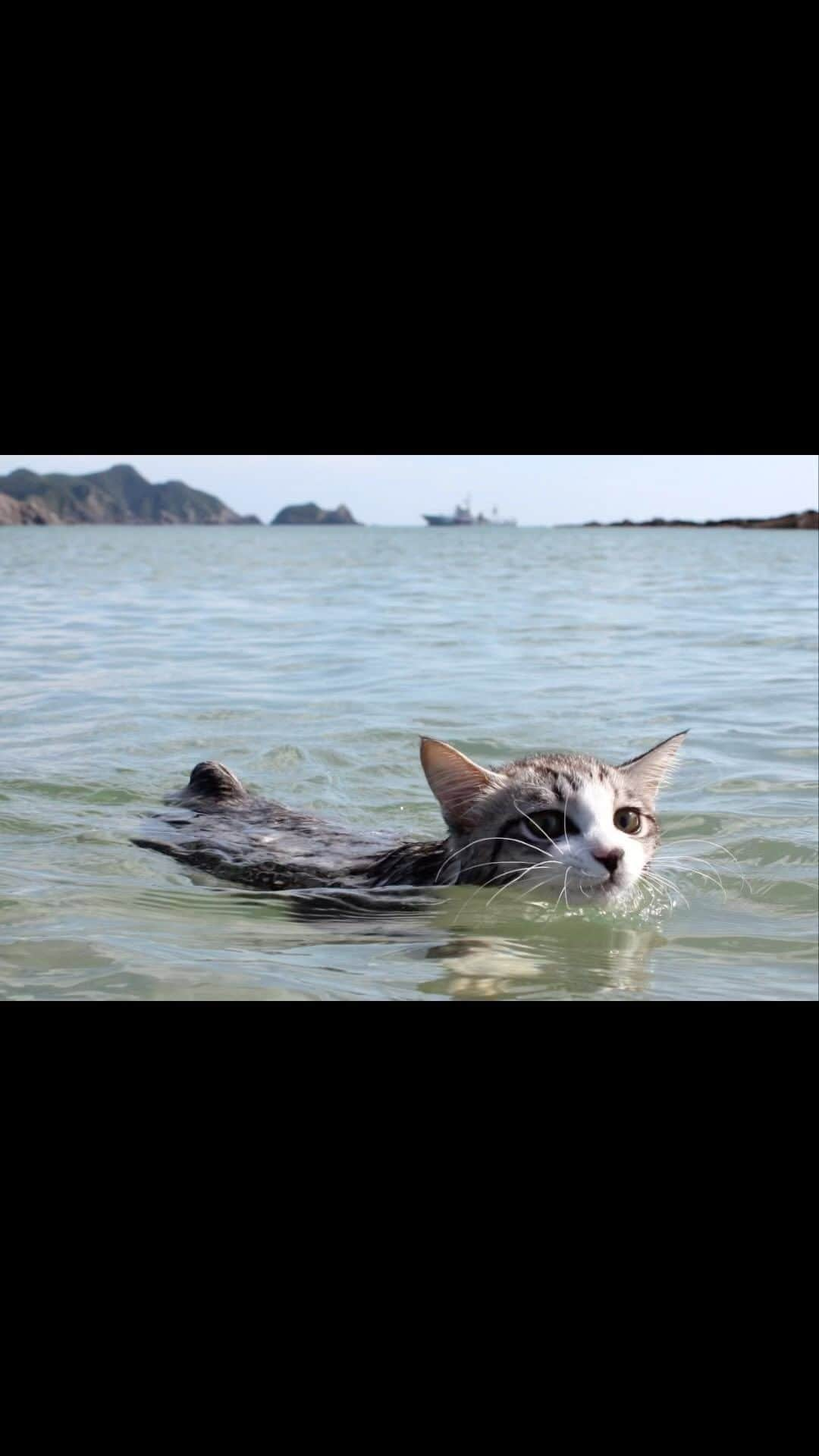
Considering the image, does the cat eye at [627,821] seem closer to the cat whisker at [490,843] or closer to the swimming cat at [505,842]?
the swimming cat at [505,842]

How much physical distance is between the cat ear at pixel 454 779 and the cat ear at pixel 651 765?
1.67 feet

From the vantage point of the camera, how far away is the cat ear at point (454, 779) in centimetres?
523

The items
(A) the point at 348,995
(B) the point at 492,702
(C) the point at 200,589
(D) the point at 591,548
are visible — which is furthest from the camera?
(D) the point at 591,548

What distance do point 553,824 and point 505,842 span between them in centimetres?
24

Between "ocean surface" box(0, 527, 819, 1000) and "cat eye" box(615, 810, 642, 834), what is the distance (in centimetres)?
22

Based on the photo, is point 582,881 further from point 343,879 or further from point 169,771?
point 169,771

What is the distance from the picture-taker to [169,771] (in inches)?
348

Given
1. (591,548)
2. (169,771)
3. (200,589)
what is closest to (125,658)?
(169,771)

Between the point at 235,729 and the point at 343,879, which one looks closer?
the point at 343,879

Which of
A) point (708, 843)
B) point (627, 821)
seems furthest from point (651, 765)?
point (708, 843)

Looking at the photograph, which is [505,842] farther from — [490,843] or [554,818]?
[554,818]

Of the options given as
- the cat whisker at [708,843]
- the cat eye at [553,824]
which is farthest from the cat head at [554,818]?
the cat whisker at [708,843]

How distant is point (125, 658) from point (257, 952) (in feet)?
22.9

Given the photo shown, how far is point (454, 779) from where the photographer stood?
5309 mm
